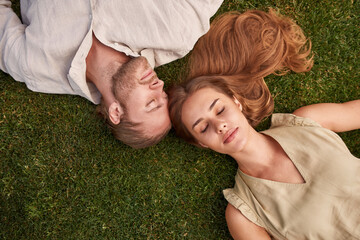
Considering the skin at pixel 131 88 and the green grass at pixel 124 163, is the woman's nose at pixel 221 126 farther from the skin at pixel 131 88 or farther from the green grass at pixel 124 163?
the green grass at pixel 124 163

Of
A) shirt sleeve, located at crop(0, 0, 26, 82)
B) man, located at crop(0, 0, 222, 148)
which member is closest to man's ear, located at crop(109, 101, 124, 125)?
man, located at crop(0, 0, 222, 148)

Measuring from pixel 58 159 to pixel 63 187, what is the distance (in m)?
0.32

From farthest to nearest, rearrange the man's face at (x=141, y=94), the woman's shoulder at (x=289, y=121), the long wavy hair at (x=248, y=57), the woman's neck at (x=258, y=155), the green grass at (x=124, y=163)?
the green grass at (x=124, y=163) → the long wavy hair at (x=248, y=57) → the woman's shoulder at (x=289, y=121) → the woman's neck at (x=258, y=155) → the man's face at (x=141, y=94)

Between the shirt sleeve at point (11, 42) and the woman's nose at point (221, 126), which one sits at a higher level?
the woman's nose at point (221, 126)

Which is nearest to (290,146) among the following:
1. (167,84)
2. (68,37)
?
(167,84)

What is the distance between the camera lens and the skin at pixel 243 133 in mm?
2674

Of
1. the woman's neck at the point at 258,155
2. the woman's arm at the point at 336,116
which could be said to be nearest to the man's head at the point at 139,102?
the woman's neck at the point at 258,155

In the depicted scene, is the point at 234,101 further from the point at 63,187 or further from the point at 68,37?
the point at 63,187

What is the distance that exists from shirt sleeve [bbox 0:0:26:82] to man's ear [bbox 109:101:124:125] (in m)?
1.01

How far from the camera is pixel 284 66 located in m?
3.39

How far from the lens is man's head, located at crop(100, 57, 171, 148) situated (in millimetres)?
2844

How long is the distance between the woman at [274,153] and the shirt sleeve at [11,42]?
1607 mm

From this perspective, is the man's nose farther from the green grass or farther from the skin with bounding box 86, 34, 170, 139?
the green grass

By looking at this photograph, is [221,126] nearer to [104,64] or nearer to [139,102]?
[139,102]
